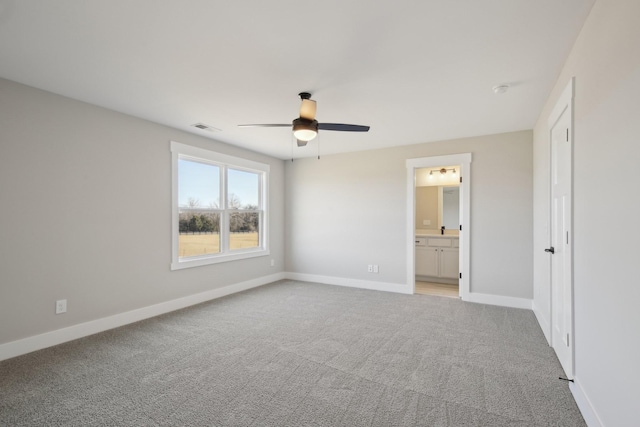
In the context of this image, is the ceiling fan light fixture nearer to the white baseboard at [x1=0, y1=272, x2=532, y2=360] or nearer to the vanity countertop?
the white baseboard at [x1=0, y1=272, x2=532, y2=360]

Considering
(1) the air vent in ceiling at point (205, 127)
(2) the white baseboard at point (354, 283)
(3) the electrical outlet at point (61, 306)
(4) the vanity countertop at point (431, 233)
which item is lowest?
(2) the white baseboard at point (354, 283)

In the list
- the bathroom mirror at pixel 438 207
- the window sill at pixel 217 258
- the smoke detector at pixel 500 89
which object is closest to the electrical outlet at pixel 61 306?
the window sill at pixel 217 258

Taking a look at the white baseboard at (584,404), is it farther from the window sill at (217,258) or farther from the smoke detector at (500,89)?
the window sill at (217,258)

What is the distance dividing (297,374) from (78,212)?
2816mm

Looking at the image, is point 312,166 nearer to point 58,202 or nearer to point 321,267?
point 321,267

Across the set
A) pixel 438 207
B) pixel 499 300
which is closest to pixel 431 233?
pixel 438 207

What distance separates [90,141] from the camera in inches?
132

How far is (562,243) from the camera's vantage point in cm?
263

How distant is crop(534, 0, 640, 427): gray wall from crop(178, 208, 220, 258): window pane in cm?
442

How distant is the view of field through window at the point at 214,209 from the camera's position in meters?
4.50

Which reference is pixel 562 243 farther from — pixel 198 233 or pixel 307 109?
pixel 198 233

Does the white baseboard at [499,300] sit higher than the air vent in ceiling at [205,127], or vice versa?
the air vent in ceiling at [205,127]

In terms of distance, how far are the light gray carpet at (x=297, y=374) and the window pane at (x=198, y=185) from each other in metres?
1.64

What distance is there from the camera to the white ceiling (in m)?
1.88
